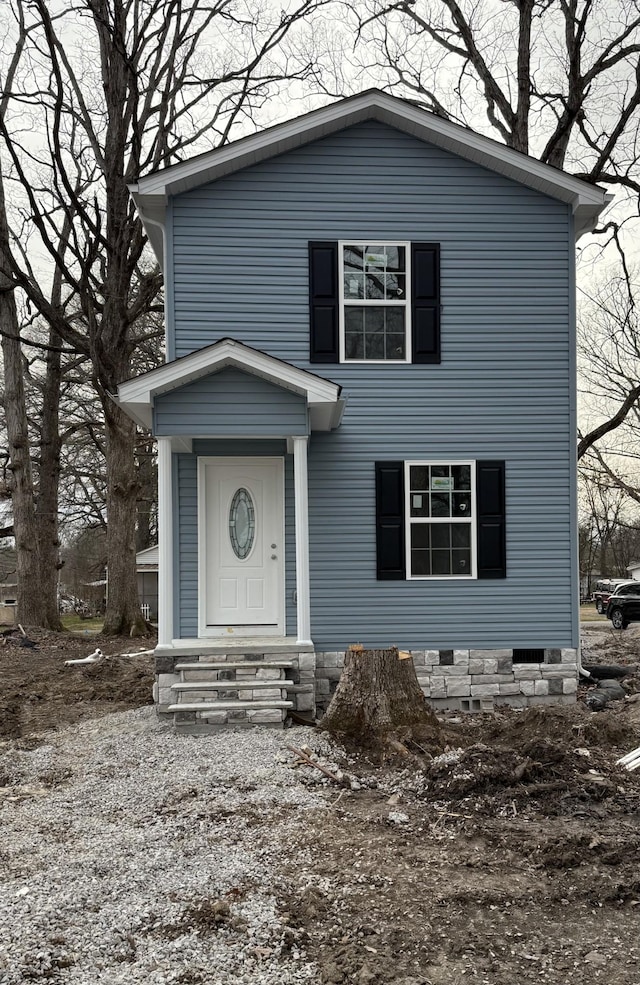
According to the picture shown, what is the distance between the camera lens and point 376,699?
707 cm

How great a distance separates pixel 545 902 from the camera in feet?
13.2

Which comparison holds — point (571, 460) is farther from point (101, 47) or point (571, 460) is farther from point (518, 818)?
point (101, 47)

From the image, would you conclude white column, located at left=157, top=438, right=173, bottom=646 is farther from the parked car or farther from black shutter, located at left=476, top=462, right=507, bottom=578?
the parked car

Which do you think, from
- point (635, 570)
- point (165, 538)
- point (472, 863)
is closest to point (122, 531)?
point (165, 538)

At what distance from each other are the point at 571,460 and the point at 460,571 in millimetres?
1805

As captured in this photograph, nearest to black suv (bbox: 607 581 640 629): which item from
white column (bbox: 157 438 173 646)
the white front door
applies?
the white front door

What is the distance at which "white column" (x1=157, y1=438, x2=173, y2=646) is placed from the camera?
7.88 m

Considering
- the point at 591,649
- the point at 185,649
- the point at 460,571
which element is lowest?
the point at 591,649

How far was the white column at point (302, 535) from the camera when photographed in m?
7.96

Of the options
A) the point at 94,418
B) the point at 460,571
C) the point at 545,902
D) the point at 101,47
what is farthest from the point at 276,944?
the point at 94,418

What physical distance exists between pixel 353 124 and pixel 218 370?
3428mm

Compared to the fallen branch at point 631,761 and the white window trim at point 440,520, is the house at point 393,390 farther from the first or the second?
the fallen branch at point 631,761

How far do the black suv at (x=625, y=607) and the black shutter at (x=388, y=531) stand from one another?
43.9 feet

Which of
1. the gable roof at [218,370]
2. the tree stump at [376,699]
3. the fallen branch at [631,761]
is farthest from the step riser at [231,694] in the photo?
the fallen branch at [631,761]
